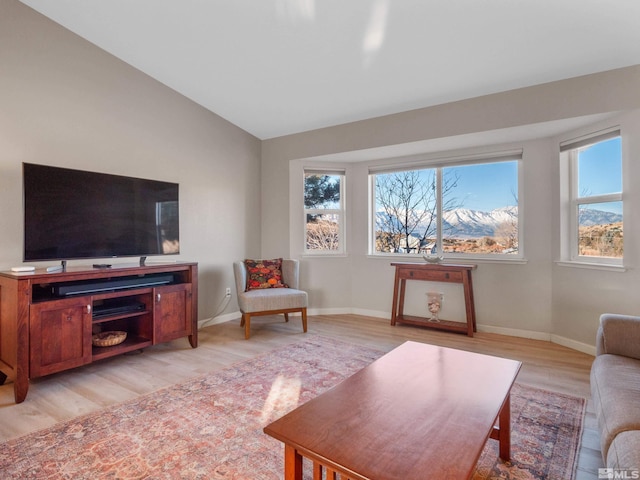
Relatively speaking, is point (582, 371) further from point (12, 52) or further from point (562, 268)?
point (12, 52)

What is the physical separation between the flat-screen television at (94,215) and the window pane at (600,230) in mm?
3988

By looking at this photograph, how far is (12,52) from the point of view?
2506 mm

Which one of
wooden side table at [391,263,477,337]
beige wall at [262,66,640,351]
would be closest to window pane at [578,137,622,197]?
beige wall at [262,66,640,351]

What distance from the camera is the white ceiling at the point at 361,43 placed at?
2.29 m

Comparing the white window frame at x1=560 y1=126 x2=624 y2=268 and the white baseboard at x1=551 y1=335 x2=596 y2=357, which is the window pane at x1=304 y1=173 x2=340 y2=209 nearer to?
the white window frame at x1=560 y1=126 x2=624 y2=268

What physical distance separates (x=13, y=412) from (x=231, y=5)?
3.07 metres

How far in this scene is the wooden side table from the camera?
359 cm

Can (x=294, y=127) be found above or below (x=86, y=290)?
above

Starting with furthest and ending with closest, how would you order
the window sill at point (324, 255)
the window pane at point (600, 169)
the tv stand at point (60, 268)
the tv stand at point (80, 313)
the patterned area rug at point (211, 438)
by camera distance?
the window sill at point (324, 255)
the window pane at point (600, 169)
the tv stand at point (60, 268)
the tv stand at point (80, 313)
the patterned area rug at point (211, 438)

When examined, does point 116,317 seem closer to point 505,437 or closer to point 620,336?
point 505,437

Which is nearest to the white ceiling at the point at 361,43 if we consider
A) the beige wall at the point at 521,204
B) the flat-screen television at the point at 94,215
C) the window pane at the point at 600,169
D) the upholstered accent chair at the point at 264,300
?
the beige wall at the point at 521,204

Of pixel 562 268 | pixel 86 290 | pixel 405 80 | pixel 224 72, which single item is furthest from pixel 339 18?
pixel 562 268

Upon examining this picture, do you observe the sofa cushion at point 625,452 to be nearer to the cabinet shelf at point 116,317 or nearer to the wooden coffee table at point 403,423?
the wooden coffee table at point 403,423

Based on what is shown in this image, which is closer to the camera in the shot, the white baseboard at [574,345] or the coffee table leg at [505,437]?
the coffee table leg at [505,437]
